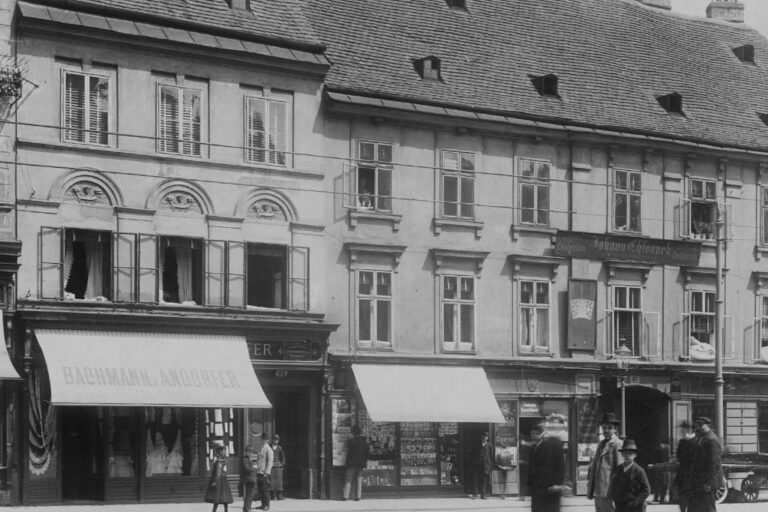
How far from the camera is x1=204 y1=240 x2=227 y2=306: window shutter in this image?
109ft

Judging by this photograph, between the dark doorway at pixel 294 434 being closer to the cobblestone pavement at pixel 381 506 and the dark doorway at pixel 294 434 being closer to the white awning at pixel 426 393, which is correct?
the cobblestone pavement at pixel 381 506

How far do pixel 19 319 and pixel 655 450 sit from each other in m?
18.0

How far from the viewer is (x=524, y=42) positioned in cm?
4162

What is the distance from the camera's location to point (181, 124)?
3319 cm

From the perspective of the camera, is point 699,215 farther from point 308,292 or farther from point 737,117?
point 308,292

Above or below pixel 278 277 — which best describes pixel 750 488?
below

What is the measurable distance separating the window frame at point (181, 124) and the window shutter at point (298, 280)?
317 centimetres

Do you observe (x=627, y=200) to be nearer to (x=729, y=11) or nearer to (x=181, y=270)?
(x=729, y=11)

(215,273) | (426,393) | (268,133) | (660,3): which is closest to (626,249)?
(426,393)

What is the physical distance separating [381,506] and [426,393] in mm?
3874

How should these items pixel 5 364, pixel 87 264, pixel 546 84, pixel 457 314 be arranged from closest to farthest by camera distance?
pixel 5 364
pixel 87 264
pixel 457 314
pixel 546 84

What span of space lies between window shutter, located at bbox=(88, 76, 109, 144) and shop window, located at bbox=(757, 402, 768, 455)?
2013 centimetres

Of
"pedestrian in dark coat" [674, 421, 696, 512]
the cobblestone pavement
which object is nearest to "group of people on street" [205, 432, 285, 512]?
the cobblestone pavement

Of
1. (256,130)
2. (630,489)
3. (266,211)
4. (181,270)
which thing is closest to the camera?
(630,489)
